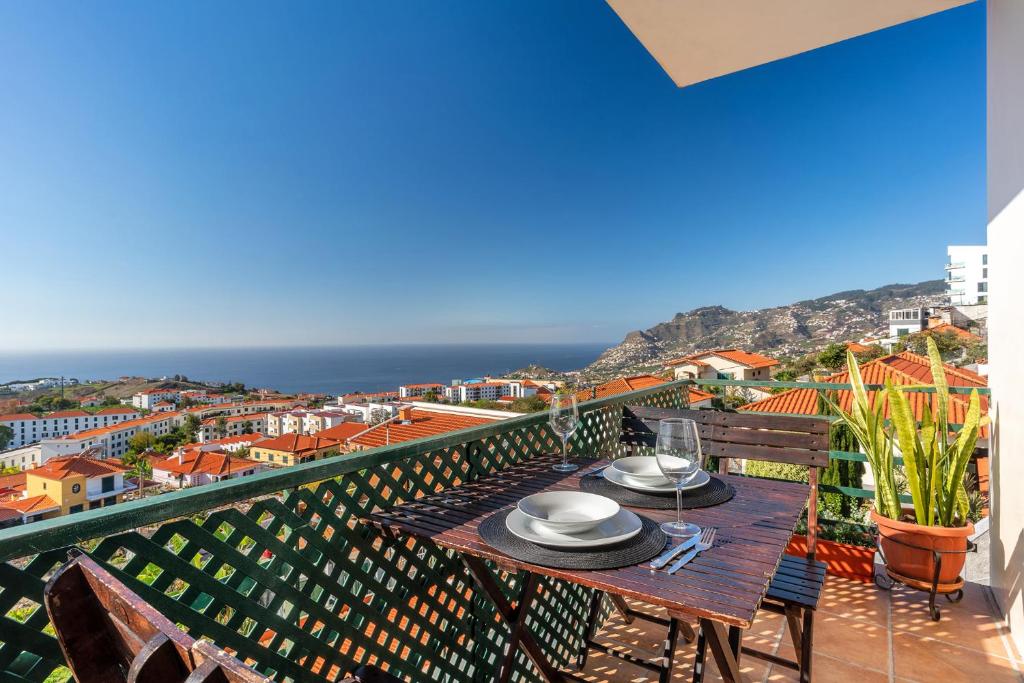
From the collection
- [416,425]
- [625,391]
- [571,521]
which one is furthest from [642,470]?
[416,425]

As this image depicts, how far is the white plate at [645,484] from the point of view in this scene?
1.67 meters

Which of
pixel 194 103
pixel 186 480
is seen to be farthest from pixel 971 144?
pixel 194 103

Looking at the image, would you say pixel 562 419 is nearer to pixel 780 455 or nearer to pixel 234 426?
pixel 780 455

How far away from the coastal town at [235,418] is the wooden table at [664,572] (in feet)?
1.92

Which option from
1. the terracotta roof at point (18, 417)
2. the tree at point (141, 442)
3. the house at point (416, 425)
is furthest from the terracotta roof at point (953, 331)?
the terracotta roof at point (18, 417)

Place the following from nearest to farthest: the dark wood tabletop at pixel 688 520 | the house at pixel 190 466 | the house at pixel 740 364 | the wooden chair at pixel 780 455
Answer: the dark wood tabletop at pixel 688 520 < the wooden chair at pixel 780 455 < the house at pixel 190 466 < the house at pixel 740 364

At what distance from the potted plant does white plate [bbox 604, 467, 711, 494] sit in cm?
154

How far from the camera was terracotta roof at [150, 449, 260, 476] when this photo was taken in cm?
393

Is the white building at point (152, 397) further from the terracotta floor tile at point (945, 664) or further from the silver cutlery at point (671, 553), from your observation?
the terracotta floor tile at point (945, 664)

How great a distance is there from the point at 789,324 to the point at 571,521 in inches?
826

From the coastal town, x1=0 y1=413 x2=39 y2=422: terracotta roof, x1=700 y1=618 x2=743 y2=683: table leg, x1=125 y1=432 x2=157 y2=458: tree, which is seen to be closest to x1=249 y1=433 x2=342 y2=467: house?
the coastal town

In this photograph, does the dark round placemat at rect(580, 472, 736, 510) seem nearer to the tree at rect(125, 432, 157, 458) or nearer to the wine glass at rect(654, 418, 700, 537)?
the wine glass at rect(654, 418, 700, 537)

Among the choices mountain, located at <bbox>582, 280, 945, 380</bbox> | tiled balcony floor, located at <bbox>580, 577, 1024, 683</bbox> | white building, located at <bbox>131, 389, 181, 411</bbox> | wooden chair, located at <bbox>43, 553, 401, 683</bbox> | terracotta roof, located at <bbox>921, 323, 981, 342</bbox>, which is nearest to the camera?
wooden chair, located at <bbox>43, 553, 401, 683</bbox>

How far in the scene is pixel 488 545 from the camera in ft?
4.22
